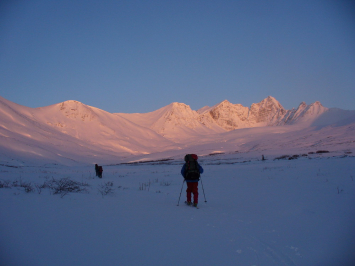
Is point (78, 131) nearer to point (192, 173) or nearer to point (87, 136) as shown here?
point (87, 136)

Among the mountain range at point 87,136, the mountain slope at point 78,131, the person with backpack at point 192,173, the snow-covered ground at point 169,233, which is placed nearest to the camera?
the snow-covered ground at point 169,233

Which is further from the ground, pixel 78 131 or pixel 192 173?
pixel 78 131

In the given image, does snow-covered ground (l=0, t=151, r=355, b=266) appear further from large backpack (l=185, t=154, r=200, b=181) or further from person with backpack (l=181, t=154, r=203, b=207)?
large backpack (l=185, t=154, r=200, b=181)

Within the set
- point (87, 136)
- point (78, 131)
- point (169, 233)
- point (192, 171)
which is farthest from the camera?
point (78, 131)

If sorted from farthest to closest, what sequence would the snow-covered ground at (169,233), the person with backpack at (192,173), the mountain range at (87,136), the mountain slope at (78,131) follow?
the mountain slope at (78,131) < the mountain range at (87,136) < the person with backpack at (192,173) < the snow-covered ground at (169,233)

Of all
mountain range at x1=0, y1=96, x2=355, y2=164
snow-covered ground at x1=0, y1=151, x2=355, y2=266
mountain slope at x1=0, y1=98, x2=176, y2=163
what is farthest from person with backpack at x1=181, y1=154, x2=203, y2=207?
mountain slope at x1=0, y1=98, x2=176, y2=163

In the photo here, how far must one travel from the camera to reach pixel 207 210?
6469 mm

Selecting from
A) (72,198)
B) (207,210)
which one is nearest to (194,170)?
(207,210)

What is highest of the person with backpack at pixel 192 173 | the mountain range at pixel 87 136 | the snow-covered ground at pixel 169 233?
the mountain range at pixel 87 136

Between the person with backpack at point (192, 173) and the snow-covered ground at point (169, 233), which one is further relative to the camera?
the person with backpack at point (192, 173)

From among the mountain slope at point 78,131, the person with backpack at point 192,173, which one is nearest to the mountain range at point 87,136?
the mountain slope at point 78,131

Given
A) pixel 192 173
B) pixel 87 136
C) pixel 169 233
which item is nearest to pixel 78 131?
pixel 87 136

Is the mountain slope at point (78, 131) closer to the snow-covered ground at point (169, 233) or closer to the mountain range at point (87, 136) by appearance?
the mountain range at point (87, 136)

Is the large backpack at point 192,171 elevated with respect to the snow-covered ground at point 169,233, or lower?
elevated
